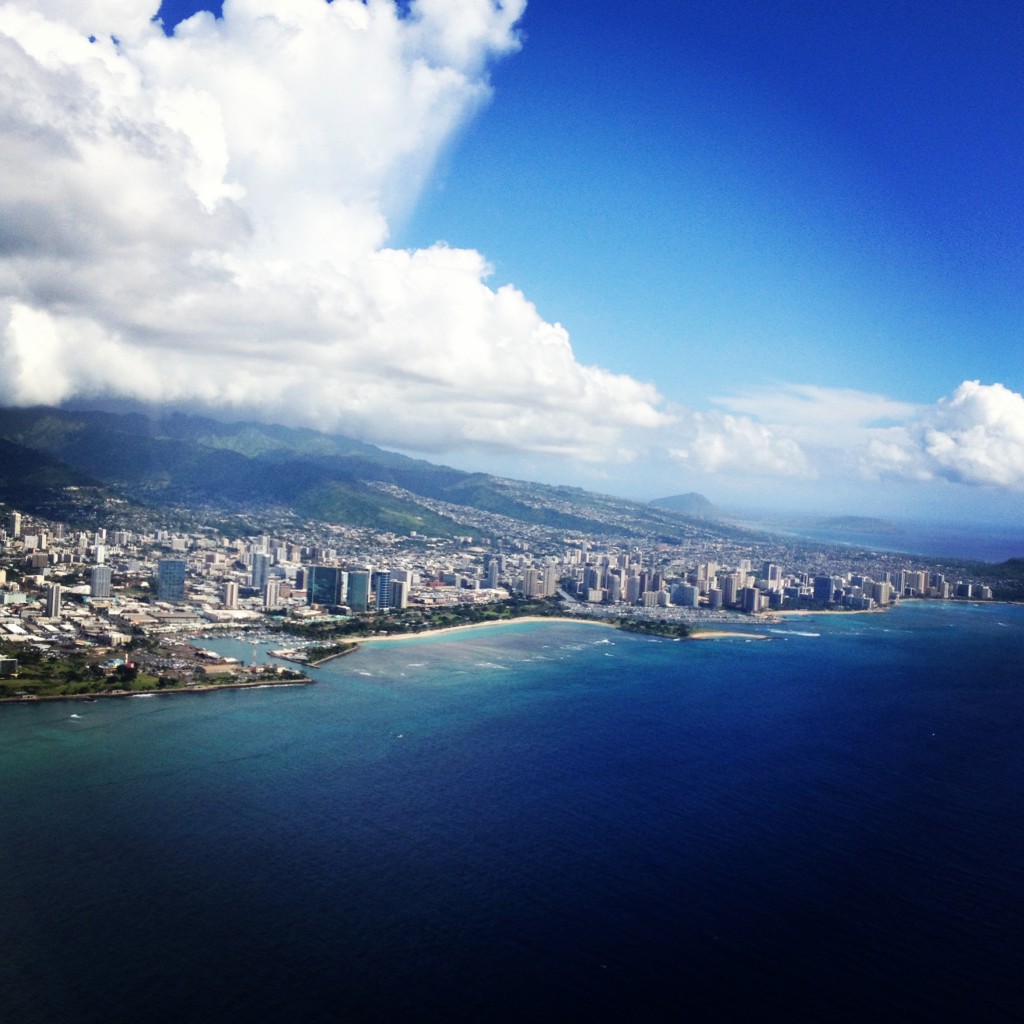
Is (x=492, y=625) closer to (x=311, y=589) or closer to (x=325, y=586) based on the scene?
(x=325, y=586)

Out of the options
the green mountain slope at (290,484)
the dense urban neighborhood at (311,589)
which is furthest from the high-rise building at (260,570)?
the green mountain slope at (290,484)

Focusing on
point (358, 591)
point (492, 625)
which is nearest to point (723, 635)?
point (492, 625)

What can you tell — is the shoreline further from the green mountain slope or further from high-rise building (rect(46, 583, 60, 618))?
the green mountain slope

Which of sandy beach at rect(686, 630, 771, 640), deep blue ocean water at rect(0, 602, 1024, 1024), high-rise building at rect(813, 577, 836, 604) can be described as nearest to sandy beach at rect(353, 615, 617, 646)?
sandy beach at rect(686, 630, 771, 640)

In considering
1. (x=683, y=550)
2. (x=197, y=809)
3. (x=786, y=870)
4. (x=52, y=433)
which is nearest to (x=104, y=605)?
(x=197, y=809)

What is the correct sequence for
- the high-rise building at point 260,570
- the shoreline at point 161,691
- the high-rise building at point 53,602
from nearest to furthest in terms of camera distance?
1. the shoreline at point 161,691
2. the high-rise building at point 53,602
3. the high-rise building at point 260,570

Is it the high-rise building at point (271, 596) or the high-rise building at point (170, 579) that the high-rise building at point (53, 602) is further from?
the high-rise building at point (271, 596)
